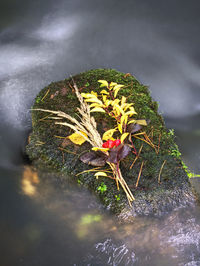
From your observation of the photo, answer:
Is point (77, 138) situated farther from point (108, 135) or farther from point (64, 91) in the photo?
point (64, 91)

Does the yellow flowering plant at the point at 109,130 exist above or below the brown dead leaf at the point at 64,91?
below

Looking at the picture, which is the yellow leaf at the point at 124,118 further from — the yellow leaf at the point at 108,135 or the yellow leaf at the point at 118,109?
the yellow leaf at the point at 108,135

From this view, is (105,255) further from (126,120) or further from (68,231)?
(126,120)

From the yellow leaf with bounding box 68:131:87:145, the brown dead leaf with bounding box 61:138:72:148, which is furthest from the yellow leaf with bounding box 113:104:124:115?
the brown dead leaf with bounding box 61:138:72:148

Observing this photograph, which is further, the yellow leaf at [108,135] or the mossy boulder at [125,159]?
the yellow leaf at [108,135]

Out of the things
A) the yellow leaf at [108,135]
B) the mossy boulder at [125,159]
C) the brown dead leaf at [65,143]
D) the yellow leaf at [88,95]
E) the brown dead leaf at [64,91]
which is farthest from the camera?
the brown dead leaf at [64,91]

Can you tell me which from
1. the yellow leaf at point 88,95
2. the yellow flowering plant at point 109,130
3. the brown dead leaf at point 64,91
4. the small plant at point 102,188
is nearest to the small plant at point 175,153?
the yellow flowering plant at point 109,130

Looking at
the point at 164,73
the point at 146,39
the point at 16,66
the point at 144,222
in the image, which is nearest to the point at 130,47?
the point at 146,39
